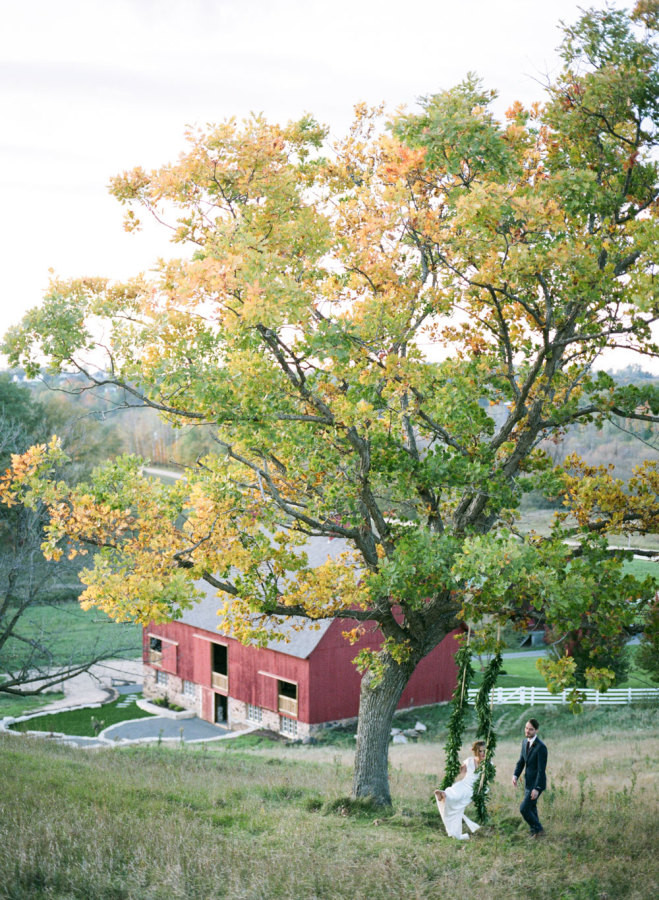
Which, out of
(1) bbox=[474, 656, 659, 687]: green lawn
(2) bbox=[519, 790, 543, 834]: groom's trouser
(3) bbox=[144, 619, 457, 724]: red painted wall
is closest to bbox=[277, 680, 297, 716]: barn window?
(3) bbox=[144, 619, 457, 724]: red painted wall

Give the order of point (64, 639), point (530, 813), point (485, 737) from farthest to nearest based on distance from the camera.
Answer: point (64, 639) → point (485, 737) → point (530, 813)

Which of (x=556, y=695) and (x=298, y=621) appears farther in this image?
(x=556, y=695)

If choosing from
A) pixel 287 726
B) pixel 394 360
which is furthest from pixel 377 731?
pixel 287 726

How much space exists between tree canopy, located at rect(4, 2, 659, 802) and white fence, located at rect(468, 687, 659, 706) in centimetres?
1855

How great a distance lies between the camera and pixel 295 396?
1118cm

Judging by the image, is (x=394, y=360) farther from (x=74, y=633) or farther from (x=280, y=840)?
(x=74, y=633)

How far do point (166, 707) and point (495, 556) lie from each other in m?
26.6

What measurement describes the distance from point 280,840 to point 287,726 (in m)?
19.0

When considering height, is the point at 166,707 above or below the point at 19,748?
below

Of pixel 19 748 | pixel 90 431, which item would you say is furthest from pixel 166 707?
pixel 90 431

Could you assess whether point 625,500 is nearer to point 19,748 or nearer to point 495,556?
point 495,556

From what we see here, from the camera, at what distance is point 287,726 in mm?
27359

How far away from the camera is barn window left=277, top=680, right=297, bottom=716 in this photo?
2698 cm

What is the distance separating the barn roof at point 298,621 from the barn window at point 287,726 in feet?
8.07
